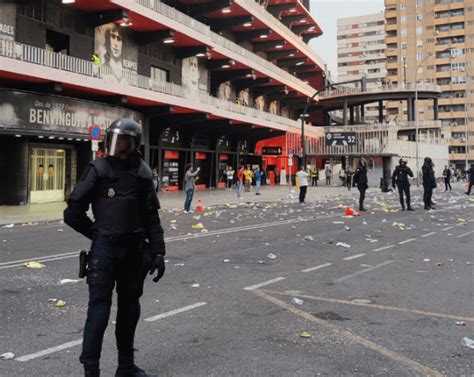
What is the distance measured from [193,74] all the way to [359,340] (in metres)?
30.3

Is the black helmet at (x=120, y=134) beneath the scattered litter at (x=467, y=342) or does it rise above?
above

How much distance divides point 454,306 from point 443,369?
192 centimetres

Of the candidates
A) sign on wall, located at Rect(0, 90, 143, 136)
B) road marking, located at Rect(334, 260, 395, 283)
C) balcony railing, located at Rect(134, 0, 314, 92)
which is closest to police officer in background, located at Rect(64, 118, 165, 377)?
road marking, located at Rect(334, 260, 395, 283)

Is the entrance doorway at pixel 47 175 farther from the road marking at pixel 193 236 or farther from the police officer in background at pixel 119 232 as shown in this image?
the police officer in background at pixel 119 232

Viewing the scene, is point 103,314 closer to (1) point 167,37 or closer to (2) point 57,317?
(2) point 57,317

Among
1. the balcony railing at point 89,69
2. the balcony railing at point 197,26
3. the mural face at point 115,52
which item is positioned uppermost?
the balcony railing at point 197,26

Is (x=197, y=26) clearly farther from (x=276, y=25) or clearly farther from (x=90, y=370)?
(x=90, y=370)

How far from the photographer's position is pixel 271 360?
3709mm

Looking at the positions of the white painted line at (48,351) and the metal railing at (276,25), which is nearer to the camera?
the white painted line at (48,351)

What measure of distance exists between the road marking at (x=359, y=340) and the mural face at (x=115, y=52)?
1948 centimetres

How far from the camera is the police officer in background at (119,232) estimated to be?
3.11m

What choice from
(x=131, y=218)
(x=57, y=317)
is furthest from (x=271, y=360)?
(x=57, y=317)

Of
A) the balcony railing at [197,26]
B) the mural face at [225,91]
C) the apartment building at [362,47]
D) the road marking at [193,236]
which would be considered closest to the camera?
the road marking at [193,236]

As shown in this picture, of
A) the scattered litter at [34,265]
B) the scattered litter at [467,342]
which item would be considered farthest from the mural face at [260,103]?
the scattered litter at [467,342]
